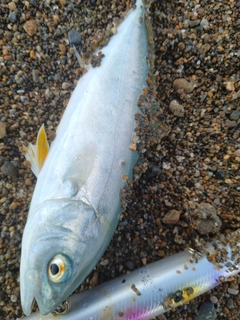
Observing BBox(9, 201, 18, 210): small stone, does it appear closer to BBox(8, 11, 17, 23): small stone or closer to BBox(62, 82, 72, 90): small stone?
BBox(62, 82, 72, 90): small stone

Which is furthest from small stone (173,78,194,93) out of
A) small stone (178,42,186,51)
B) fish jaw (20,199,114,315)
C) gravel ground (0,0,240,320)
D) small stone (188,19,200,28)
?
fish jaw (20,199,114,315)

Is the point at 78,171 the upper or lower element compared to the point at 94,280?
upper

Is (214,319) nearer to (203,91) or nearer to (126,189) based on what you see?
(126,189)

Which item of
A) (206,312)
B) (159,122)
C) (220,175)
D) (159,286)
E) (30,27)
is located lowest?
(206,312)

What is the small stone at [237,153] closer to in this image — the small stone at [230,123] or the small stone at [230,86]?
the small stone at [230,123]

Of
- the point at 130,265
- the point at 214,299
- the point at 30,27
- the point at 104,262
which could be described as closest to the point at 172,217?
the point at 130,265

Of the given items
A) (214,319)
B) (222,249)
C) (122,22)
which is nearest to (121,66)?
(122,22)

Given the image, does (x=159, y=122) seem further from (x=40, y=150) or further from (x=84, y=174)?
(x=40, y=150)
